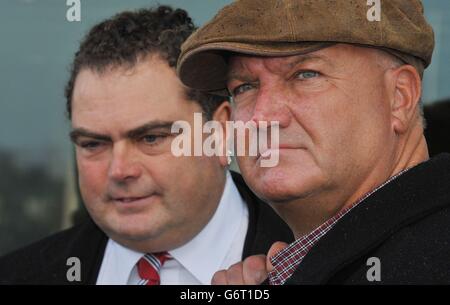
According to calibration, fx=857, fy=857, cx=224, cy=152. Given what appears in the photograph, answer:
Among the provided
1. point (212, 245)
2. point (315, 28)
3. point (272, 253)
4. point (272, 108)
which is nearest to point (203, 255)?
point (212, 245)

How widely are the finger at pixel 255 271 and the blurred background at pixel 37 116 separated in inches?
66.8

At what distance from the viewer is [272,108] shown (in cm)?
200

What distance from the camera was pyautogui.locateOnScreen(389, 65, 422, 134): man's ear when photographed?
203cm

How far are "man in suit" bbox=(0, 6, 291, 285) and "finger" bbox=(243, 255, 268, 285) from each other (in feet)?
2.26

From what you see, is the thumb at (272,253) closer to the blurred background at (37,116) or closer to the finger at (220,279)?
the finger at (220,279)

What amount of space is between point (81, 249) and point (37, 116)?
94 cm

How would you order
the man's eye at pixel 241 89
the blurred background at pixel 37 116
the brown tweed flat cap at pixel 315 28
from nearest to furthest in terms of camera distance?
the brown tweed flat cap at pixel 315 28, the man's eye at pixel 241 89, the blurred background at pixel 37 116

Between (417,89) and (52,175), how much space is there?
2227mm

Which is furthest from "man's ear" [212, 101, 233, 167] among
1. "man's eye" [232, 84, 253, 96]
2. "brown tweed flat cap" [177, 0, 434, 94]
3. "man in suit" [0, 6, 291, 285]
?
"brown tweed flat cap" [177, 0, 434, 94]

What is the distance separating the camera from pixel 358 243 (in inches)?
67.3

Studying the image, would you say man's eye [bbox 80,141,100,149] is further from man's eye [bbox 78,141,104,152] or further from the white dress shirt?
the white dress shirt

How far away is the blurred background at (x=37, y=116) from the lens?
378cm

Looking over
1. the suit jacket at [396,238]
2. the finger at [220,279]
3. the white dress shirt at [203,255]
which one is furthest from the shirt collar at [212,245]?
the suit jacket at [396,238]

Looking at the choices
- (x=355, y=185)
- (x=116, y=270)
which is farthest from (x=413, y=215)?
(x=116, y=270)
